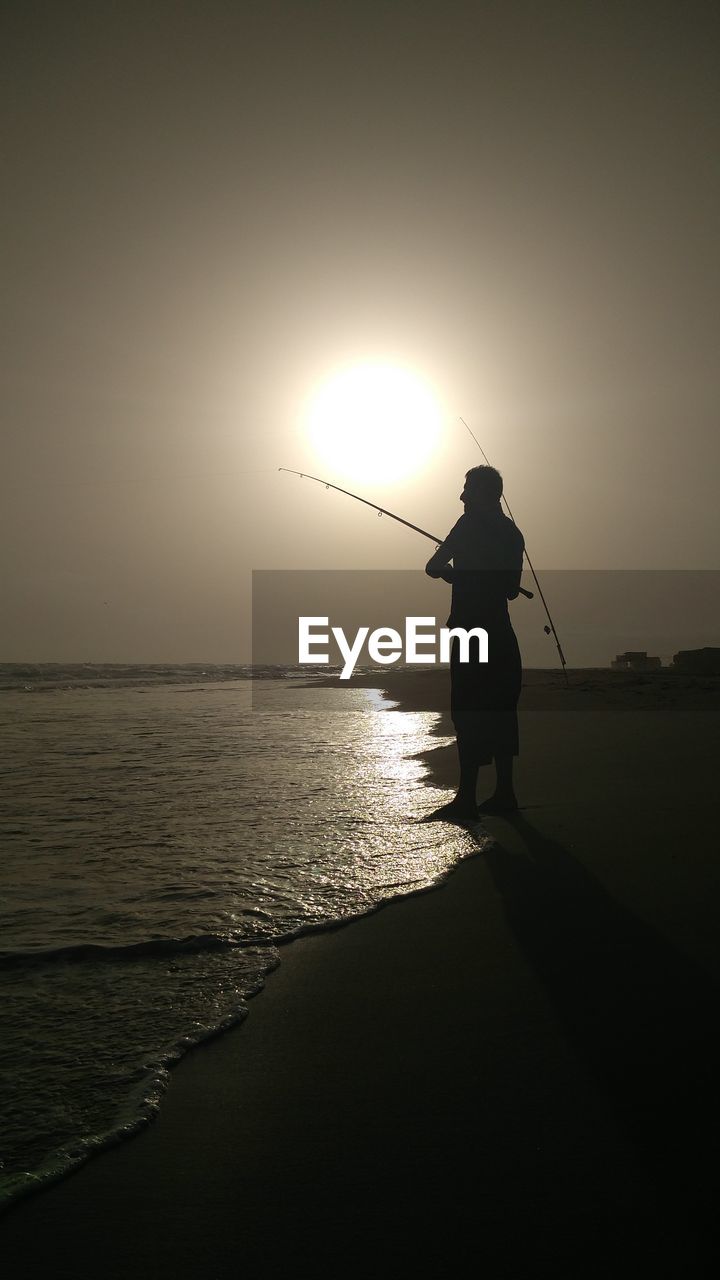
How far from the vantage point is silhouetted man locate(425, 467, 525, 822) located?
14.9 ft

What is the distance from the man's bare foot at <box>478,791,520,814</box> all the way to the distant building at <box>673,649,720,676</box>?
59.3 ft

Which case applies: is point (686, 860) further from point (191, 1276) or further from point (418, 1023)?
point (191, 1276)

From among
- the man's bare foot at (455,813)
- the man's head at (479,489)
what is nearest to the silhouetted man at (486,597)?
the man's head at (479,489)

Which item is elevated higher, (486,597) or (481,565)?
(481,565)

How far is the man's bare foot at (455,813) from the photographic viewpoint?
405 cm

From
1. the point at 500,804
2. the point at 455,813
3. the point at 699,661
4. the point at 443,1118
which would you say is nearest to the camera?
the point at 443,1118

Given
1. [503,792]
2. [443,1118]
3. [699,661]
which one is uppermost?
[699,661]

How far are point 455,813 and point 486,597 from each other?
1.29 m

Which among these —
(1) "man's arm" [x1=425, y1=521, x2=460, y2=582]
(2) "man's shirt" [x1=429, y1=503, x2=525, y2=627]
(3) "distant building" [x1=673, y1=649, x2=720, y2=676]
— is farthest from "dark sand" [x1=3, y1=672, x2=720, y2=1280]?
(3) "distant building" [x1=673, y1=649, x2=720, y2=676]

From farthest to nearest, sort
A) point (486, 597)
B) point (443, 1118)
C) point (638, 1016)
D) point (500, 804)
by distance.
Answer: point (486, 597)
point (500, 804)
point (638, 1016)
point (443, 1118)

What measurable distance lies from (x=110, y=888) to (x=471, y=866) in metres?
1.35

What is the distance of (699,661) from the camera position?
22.7m

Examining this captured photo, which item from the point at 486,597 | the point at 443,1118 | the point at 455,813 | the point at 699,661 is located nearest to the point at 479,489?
the point at 486,597

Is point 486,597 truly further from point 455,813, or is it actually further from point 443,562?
point 455,813
